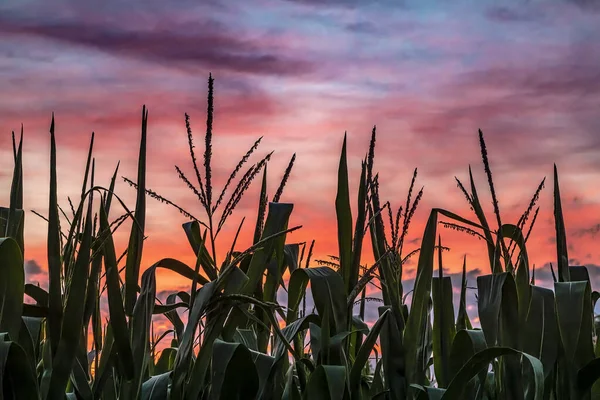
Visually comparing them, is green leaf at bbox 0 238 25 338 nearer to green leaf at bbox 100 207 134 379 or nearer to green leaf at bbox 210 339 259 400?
green leaf at bbox 100 207 134 379

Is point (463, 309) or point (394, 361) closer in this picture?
point (394, 361)

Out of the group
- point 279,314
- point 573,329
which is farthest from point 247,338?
point 573,329

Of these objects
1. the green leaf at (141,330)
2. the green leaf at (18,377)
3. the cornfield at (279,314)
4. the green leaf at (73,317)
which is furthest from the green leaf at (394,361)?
the green leaf at (18,377)

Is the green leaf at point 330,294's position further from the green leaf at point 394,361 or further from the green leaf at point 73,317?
the green leaf at point 73,317

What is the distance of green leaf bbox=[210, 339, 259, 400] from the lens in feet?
6.48

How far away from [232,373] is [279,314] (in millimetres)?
402

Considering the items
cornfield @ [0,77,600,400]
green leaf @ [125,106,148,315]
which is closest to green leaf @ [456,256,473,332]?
cornfield @ [0,77,600,400]

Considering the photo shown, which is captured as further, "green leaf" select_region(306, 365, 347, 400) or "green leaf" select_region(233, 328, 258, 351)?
"green leaf" select_region(233, 328, 258, 351)

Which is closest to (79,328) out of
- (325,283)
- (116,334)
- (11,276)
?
(116,334)

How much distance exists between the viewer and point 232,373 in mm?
2023

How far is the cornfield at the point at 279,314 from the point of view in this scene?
76.1 inches

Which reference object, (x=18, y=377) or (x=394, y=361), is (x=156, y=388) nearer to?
(x=18, y=377)

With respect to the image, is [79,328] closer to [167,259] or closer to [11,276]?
[11,276]

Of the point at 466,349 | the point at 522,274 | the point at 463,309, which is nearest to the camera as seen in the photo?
the point at 466,349
